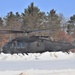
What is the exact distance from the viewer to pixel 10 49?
25.4 meters

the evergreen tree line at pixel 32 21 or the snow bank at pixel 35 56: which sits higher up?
the evergreen tree line at pixel 32 21

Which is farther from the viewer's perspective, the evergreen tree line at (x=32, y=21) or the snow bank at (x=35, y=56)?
the evergreen tree line at (x=32, y=21)

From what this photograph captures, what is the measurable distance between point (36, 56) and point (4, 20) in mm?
54393

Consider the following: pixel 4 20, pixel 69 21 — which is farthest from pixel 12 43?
pixel 69 21

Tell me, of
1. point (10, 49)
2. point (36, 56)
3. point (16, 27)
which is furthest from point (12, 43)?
point (16, 27)

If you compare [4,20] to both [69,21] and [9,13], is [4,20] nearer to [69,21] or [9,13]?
[9,13]

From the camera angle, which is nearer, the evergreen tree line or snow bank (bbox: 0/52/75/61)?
snow bank (bbox: 0/52/75/61)

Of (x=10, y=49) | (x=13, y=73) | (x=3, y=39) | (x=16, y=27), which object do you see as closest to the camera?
(x=13, y=73)

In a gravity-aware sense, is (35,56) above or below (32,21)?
below

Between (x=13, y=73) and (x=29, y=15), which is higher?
(x=29, y=15)

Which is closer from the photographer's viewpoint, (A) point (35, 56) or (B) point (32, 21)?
(A) point (35, 56)

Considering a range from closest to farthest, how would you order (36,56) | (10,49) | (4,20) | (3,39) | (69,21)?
(36,56) → (10,49) → (3,39) → (4,20) → (69,21)

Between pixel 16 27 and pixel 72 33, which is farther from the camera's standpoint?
pixel 72 33

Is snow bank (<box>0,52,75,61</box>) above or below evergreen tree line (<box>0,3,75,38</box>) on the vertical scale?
below
